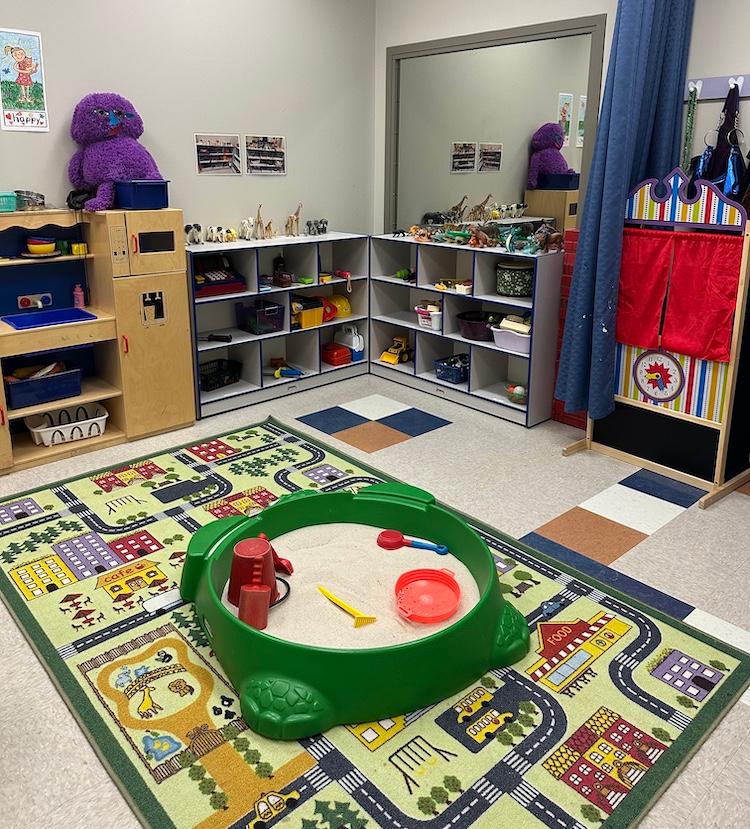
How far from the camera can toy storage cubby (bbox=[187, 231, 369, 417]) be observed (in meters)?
4.55

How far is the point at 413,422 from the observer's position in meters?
4.52

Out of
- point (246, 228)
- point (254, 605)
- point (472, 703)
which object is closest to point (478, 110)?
point (246, 228)

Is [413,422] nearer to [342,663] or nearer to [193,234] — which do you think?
[193,234]

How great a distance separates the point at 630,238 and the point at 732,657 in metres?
2.06

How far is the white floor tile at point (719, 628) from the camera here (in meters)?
2.53

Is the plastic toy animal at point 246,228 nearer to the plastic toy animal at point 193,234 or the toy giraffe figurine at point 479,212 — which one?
the plastic toy animal at point 193,234

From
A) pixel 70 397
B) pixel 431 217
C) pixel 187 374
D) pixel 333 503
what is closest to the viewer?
pixel 333 503

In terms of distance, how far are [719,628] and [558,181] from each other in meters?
2.73

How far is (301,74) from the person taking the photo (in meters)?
4.84

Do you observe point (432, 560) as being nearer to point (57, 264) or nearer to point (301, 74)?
point (57, 264)

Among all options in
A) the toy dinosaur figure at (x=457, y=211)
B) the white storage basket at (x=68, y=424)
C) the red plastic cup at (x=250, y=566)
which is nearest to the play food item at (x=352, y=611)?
the red plastic cup at (x=250, y=566)

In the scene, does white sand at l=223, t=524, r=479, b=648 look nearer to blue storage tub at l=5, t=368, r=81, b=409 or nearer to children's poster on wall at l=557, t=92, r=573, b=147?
blue storage tub at l=5, t=368, r=81, b=409

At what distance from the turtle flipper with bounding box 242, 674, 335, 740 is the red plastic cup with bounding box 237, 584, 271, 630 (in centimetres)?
24

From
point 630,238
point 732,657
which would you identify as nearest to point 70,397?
point 630,238
